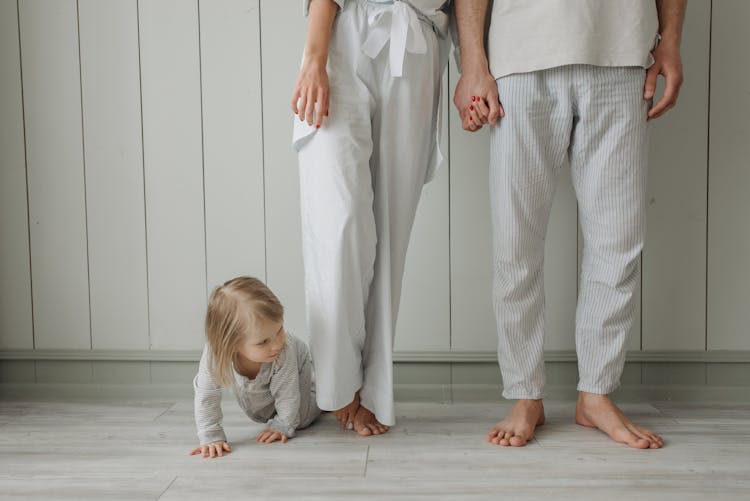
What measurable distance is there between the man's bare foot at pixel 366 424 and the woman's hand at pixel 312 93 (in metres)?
0.65

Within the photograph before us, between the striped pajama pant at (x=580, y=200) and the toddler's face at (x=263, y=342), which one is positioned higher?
the striped pajama pant at (x=580, y=200)

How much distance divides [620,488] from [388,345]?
55 cm

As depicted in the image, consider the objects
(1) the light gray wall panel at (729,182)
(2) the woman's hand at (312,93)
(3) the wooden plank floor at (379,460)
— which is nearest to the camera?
(3) the wooden plank floor at (379,460)

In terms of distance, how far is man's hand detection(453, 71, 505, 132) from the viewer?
5.19ft

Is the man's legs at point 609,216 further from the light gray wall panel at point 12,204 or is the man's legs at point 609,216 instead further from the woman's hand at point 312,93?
the light gray wall panel at point 12,204

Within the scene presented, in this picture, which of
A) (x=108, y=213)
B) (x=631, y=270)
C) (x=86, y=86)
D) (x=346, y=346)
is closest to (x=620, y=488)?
(x=631, y=270)

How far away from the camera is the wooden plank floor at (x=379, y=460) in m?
1.32

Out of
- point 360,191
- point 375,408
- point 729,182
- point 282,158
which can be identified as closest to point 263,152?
point 282,158

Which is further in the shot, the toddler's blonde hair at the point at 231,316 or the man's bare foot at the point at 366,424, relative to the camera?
the man's bare foot at the point at 366,424

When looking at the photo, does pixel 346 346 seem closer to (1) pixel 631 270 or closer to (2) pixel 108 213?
(1) pixel 631 270

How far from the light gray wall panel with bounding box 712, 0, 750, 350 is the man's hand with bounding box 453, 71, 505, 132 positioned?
68 cm

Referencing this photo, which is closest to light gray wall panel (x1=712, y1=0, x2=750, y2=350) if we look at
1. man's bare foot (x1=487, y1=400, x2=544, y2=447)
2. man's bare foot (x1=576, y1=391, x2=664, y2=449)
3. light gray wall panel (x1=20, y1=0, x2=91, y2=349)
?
man's bare foot (x1=576, y1=391, x2=664, y2=449)

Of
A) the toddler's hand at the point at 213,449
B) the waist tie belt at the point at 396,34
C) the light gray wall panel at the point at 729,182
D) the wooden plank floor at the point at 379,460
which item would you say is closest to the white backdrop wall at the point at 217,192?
the light gray wall panel at the point at 729,182

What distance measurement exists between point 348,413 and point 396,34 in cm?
83
